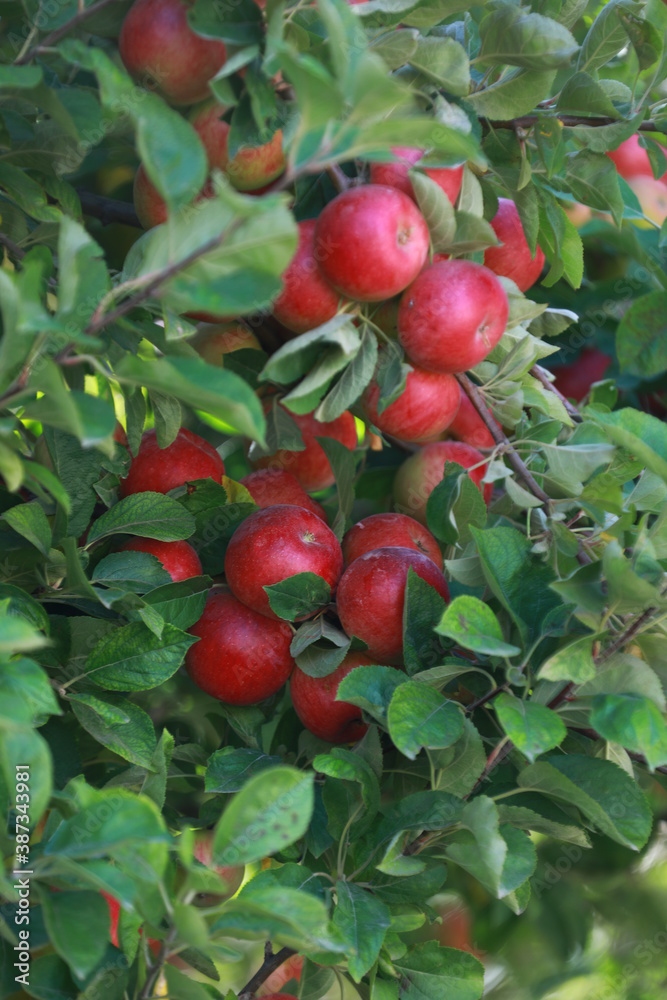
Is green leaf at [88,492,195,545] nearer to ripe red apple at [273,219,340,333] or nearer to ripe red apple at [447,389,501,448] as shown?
ripe red apple at [273,219,340,333]

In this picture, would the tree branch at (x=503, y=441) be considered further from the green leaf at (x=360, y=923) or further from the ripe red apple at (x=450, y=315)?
the green leaf at (x=360, y=923)

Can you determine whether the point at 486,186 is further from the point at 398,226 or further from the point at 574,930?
the point at 574,930

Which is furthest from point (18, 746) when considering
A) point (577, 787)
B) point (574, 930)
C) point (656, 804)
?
point (656, 804)

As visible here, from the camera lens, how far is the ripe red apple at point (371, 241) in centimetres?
79

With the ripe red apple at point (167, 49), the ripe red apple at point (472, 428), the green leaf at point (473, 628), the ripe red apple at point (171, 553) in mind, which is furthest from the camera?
the ripe red apple at point (472, 428)

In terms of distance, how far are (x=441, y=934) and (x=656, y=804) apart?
1.36ft

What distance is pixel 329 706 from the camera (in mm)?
859

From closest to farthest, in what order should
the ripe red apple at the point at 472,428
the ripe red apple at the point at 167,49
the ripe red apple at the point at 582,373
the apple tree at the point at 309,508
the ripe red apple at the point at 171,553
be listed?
the apple tree at the point at 309,508 → the ripe red apple at the point at 167,49 → the ripe red apple at the point at 171,553 → the ripe red apple at the point at 472,428 → the ripe red apple at the point at 582,373

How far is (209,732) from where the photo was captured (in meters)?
1.25

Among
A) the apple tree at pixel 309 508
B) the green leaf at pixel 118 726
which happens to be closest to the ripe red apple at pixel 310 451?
the apple tree at pixel 309 508

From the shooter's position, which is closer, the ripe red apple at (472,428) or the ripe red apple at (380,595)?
the ripe red apple at (380,595)

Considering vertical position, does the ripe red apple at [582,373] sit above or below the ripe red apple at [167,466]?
below

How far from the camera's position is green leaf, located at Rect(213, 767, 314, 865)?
0.56 meters

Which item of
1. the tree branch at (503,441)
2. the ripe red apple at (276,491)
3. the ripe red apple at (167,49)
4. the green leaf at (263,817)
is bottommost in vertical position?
the ripe red apple at (276,491)
